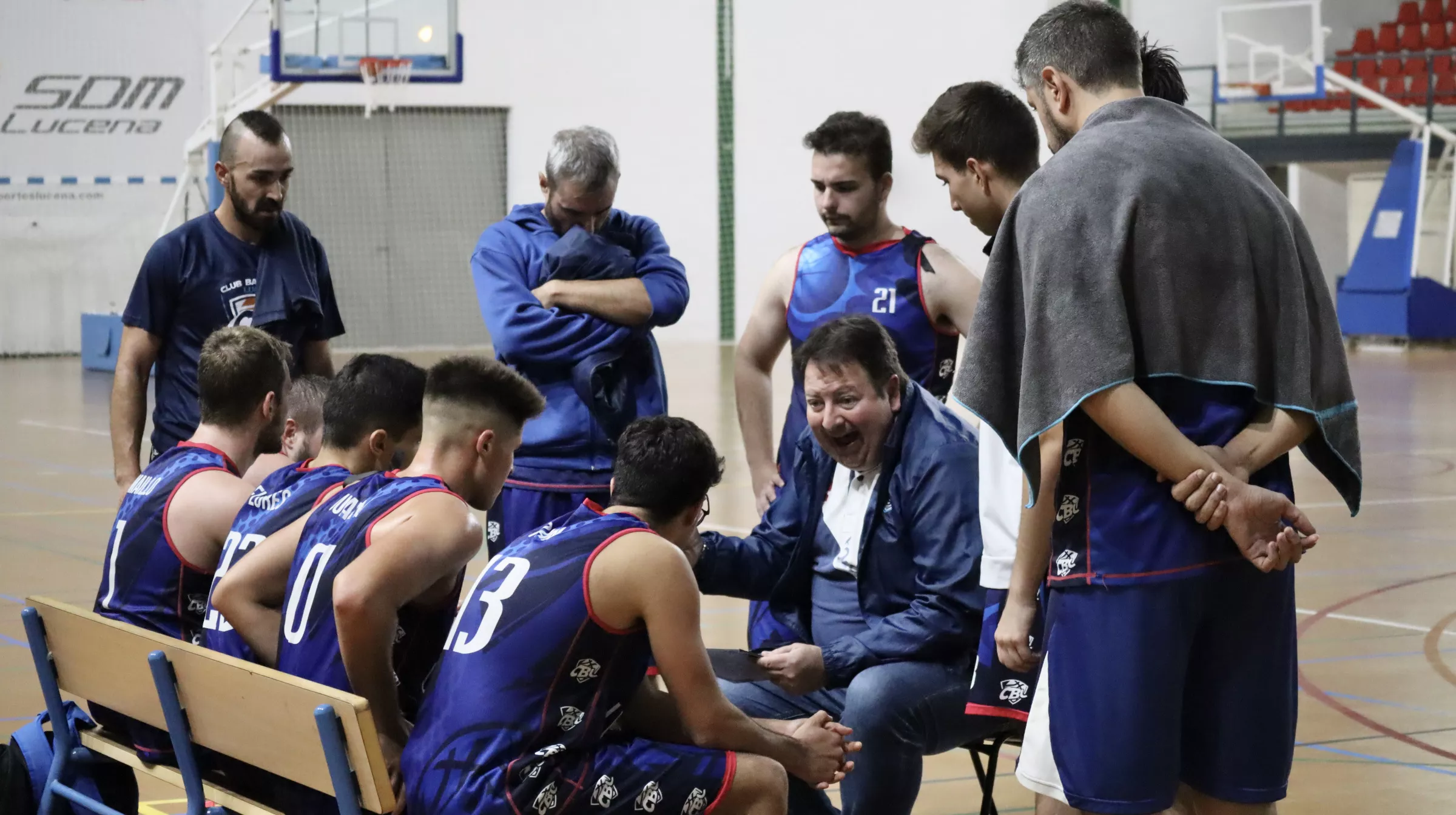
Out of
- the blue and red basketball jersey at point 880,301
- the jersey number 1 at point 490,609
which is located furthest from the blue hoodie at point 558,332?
the jersey number 1 at point 490,609

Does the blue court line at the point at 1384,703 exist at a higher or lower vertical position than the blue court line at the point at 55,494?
higher

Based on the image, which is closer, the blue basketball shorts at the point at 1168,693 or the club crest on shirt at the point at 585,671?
the blue basketball shorts at the point at 1168,693

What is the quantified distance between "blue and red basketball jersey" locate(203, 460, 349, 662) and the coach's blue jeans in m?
1.11

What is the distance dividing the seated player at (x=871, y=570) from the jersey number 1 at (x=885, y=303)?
55 centimetres

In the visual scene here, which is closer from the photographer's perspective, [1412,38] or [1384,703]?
[1384,703]

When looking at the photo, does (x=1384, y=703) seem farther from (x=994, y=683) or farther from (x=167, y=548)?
(x=167, y=548)

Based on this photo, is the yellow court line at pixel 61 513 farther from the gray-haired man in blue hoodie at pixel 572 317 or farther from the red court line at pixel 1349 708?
the red court line at pixel 1349 708

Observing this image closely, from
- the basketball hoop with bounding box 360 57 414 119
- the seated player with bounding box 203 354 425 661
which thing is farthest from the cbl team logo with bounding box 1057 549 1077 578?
the basketball hoop with bounding box 360 57 414 119

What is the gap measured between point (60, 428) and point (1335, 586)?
1021cm

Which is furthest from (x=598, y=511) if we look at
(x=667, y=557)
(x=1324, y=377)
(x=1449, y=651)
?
(x=1449, y=651)

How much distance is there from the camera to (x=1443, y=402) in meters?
13.4

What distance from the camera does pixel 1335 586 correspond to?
22.0 ft

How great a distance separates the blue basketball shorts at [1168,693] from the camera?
2.28m

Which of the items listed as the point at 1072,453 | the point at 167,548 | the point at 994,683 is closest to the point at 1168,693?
the point at 1072,453
